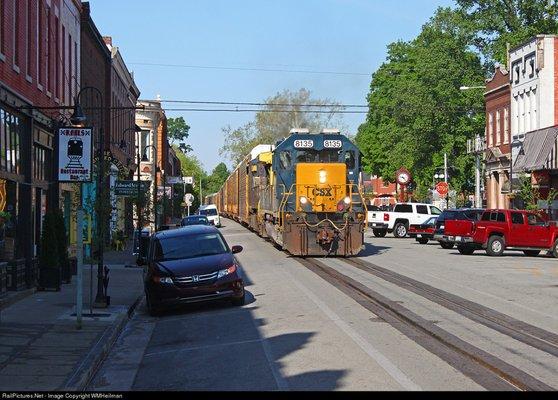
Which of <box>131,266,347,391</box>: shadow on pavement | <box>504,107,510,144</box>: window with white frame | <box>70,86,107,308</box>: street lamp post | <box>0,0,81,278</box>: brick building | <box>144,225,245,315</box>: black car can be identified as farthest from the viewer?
<box>504,107,510,144</box>: window with white frame

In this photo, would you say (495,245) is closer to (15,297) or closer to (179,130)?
(15,297)

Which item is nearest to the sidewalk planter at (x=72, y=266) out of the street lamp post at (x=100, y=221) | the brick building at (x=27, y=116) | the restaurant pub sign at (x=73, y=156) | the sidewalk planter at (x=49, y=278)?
the brick building at (x=27, y=116)

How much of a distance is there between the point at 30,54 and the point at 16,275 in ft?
20.9

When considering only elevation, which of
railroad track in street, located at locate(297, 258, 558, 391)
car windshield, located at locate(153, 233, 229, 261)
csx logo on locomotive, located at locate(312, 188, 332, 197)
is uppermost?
csx logo on locomotive, located at locate(312, 188, 332, 197)

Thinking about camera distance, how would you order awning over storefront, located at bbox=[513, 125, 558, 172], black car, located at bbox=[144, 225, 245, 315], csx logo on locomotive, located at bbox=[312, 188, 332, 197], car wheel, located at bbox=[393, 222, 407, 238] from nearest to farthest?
black car, located at bbox=[144, 225, 245, 315] < csx logo on locomotive, located at bbox=[312, 188, 332, 197] < awning over storefront, located at bbox=[513, 125, 558, 172] < car wheel, located at bbox=[393, 222, 407, 238]

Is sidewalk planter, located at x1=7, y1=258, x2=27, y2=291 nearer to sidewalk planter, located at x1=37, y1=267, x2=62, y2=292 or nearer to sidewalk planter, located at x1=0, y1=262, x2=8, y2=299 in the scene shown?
sidewalk planter, located at x1=0, y1=262, x2=8, y2=299

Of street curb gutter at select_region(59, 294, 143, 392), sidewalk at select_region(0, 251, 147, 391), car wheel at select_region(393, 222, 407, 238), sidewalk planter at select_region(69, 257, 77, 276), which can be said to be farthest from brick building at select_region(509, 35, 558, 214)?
street curb gutter at select_region(59, 294, 143, 392)

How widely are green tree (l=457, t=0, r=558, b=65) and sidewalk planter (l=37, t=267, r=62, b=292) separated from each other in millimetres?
47672

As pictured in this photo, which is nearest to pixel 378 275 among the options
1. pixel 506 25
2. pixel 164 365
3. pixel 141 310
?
pixel 141 310

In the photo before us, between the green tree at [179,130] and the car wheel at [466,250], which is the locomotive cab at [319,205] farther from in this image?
the green tree at [179,130]

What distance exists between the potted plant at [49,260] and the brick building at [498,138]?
138 feet

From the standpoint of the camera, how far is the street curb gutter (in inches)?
399

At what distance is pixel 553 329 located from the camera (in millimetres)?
14281

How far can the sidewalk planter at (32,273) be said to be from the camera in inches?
838
